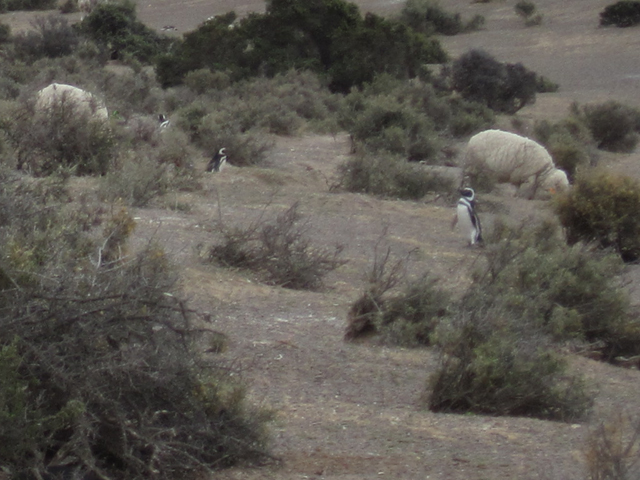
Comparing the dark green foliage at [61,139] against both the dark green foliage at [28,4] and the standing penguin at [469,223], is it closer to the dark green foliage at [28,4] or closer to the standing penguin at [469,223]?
the standing penguin at [469,223]

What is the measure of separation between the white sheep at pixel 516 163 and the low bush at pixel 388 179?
2162 mm

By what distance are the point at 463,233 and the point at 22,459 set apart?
8781 mm

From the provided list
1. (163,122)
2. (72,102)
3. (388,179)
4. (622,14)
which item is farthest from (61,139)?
(622,14)

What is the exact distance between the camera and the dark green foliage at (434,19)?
41656 mm

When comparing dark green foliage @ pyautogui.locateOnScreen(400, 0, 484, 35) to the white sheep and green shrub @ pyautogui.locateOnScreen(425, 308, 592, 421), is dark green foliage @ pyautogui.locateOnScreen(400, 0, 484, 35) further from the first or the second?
green shrub @ pyautogui.locateOnScreen(425, 308, 592, 421)

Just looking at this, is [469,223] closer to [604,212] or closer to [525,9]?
[604,212]

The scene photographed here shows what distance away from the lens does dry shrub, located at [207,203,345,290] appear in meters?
8.49

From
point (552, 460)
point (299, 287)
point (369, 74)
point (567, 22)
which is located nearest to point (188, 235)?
point (299, 287)

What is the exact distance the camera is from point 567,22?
1609 inches

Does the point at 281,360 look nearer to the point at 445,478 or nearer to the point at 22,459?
the point at 445,478

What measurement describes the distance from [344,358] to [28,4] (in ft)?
151

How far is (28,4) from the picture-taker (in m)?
48.3

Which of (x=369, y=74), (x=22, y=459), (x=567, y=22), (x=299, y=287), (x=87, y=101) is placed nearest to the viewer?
(x=22, y=459)

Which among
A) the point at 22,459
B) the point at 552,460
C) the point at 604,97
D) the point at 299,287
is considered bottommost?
the point at 604,97
